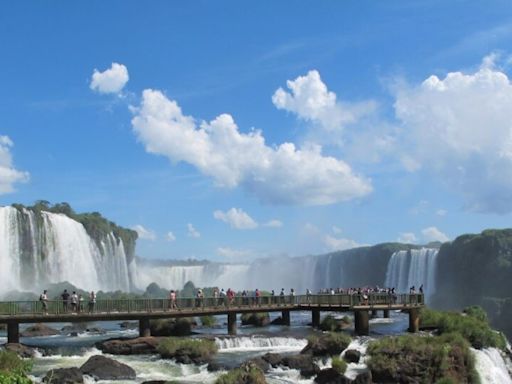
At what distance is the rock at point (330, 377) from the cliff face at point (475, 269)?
74883 mm

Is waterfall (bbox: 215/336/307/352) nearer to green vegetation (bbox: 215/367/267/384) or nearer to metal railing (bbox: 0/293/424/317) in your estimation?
metal railing (bbox: 0/293/424/317)

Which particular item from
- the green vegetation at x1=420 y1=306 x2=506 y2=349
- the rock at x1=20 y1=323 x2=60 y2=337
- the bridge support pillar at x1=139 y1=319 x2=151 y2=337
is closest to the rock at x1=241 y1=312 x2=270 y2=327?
the bridge support pillar at x1=139 y1=319 x2=151 y2=337

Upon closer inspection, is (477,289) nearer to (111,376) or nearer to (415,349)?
(415,349)

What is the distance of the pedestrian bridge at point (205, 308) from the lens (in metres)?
36.5

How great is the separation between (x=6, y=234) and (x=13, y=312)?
170 ft

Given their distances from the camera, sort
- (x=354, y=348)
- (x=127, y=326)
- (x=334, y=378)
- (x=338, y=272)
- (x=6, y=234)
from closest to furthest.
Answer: (x=334, y=378) < (x=354, y=348) < (x=127, y=326) < (x=6, y=234) < (x=338, y=272)

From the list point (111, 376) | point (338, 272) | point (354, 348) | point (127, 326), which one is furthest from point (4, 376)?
point (338, 272)

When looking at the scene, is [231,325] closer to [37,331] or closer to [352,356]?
[352,356]

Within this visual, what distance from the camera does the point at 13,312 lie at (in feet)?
119

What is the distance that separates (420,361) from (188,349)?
1069 centimetres

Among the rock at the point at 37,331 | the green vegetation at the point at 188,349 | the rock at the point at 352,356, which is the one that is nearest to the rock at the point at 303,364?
the rock at the point at 352,356

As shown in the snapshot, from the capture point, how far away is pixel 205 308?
41.0 metres

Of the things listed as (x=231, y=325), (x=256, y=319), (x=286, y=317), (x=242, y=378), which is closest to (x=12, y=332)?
(x=231, y=325)

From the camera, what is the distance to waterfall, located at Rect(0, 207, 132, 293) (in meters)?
85.1
